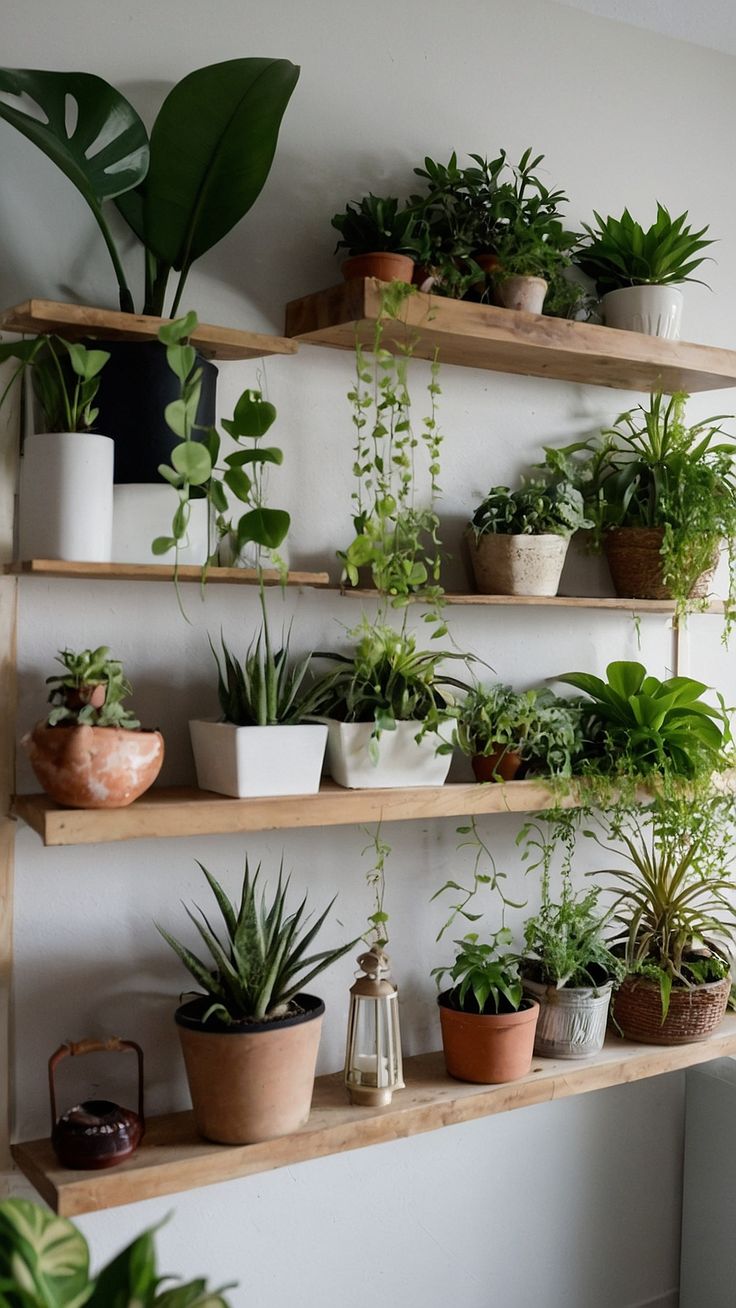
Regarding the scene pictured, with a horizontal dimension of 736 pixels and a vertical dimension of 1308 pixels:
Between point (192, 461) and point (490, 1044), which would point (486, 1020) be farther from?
point (192, 461)

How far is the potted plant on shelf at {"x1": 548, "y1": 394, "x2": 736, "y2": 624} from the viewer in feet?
7.53

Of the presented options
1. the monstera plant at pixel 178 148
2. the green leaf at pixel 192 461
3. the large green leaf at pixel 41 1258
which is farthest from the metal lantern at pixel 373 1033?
the monstera plant at pixel 178 148

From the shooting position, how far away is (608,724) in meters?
2.28

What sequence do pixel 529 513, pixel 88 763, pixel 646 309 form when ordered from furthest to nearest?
pixel 646 309 → pixel 529 513 → pixel 88 763

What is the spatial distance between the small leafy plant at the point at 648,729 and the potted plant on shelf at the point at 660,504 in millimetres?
162

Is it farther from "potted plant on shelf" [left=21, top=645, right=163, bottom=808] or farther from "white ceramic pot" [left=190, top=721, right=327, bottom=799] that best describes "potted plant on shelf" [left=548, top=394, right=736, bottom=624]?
"potted plant on shelf" [left=21, top=645, right=163, bottom=808]

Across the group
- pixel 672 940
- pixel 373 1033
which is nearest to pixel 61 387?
pixel 373 1033

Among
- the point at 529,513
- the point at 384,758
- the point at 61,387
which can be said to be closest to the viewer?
the point at 61,387

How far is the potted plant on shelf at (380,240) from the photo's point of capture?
1.99 metres

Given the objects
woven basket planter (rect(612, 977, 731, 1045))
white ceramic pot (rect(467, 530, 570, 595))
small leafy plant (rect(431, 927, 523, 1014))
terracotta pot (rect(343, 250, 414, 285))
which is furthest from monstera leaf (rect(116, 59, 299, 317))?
woven basket planter (rect(612, 977, 731, 1045))

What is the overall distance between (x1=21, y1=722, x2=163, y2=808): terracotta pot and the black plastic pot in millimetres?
398

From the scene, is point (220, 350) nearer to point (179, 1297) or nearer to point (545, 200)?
point (545, 200)

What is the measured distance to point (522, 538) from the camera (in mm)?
2125

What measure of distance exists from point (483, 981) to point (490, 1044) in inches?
4.1
